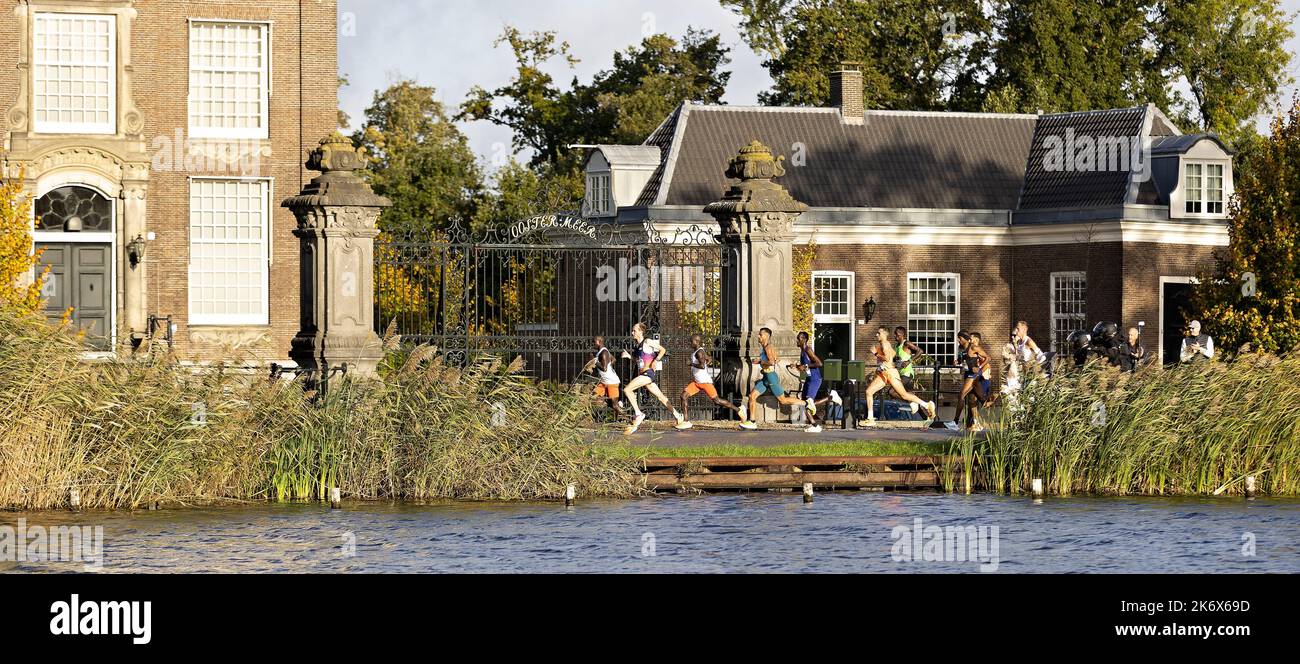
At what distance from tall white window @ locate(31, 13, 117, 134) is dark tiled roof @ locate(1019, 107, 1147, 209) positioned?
20.9 m

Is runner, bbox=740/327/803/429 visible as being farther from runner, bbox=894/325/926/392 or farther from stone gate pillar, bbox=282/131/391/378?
stone gate pillar, bbox=282/131/391/378

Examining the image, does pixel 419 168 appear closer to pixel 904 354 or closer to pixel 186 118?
pixel 186 118

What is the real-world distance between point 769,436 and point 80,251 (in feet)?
53.5

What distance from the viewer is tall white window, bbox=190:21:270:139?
35.8 meters

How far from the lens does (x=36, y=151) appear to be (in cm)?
3453

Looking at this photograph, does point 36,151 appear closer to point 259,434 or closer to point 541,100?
point 259,434

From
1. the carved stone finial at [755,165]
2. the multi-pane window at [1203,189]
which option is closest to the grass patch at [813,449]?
the carved stone finial at [755,165]

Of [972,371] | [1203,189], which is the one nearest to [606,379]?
[972,371]

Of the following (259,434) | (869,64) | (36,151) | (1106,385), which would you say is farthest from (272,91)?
(869,64)

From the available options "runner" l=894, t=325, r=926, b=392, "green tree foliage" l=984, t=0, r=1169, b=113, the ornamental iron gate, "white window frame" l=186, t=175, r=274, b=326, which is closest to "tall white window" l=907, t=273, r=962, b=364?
the ornamental iron gate

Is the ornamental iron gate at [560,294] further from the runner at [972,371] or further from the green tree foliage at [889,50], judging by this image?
the green tree foliage at [889,50]

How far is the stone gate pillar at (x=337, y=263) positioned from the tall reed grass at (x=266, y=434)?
6.80 ft

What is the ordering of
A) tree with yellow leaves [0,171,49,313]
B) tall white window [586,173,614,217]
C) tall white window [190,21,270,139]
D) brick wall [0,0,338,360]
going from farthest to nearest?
tall white window [586,173,614,217]
tall white window [190,21,270,139]
brick wall [0,0,338,360]
tree with yellow leaves [0,171,49,313]

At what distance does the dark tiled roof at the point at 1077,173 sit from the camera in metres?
43.3
